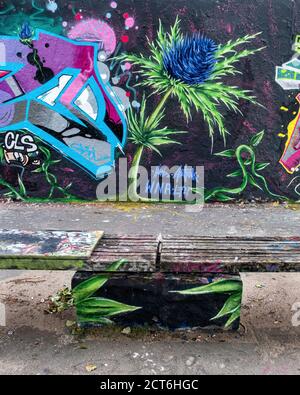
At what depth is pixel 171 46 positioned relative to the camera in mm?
6527

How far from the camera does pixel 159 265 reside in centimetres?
303

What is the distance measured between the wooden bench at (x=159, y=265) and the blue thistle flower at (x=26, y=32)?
421 centimetres

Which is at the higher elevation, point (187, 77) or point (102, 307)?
point (187, 77)

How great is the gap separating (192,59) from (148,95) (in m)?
0.82

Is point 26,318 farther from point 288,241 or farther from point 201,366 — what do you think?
point 288,241

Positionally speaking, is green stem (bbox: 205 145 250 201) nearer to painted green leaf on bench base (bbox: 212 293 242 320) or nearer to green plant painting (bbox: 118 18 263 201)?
green plant painting (bbox: 118 18 263 201)

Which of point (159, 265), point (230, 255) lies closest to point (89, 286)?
point (159, 265)

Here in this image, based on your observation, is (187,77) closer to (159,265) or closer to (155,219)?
(155,219)

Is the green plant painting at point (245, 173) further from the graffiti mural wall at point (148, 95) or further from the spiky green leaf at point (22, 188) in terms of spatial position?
the spiky green leaf at point (22, 188)

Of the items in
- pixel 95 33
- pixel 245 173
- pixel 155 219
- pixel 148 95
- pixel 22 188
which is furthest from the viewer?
pixel 22 188

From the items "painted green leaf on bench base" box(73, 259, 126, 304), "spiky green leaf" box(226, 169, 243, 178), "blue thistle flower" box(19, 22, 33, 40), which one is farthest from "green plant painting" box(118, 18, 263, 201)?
"painted green leaf on bench base" box(73, 259, 126, 304)

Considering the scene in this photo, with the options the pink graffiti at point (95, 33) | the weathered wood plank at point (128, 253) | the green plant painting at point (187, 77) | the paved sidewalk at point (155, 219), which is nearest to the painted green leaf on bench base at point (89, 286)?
the weathered wood plank at point (128, 253)

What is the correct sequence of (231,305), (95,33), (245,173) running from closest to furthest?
(231,305) < (95,33) < (245,173)
